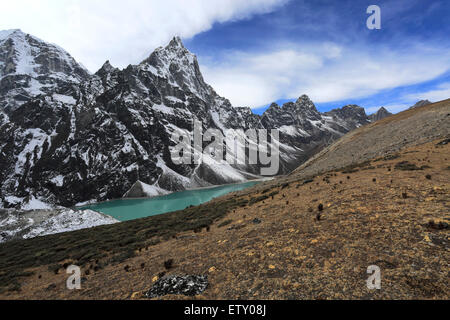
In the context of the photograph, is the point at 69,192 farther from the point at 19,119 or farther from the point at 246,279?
the point at 246,279

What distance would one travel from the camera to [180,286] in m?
8.34

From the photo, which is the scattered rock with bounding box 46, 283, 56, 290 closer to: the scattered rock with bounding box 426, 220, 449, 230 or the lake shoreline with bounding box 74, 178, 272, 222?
the scattered rock with bounding box 426, 220, 449, 230

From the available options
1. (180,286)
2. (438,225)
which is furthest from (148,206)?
(438,225)

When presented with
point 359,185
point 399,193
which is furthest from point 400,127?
point 399,193

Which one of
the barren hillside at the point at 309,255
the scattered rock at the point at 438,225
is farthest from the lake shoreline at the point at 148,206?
the scattered rock at the point at 438,225

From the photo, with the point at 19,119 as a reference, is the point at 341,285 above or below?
below

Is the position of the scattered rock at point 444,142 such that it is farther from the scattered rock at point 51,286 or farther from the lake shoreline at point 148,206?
the lake shoreline at point 148,206

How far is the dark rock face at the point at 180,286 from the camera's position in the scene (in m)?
8.03

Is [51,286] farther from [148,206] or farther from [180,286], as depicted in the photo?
[148,206]

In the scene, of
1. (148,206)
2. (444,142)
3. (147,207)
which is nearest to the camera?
(444,142)

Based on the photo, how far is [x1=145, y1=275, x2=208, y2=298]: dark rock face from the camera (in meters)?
8.03

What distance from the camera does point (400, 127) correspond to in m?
45.9

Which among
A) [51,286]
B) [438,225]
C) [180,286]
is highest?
[438,225]
